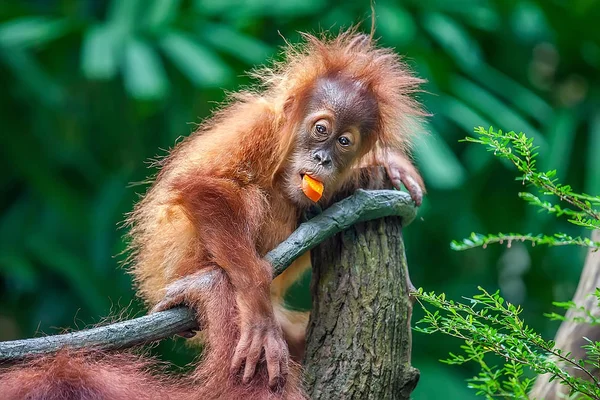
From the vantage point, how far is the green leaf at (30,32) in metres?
4.19

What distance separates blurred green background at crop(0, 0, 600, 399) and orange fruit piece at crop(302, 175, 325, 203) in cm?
160

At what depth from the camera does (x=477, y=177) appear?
5008mm

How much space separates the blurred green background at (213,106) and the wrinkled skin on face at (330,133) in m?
1.47

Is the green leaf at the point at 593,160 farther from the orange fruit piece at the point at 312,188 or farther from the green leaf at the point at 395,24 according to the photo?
the orange fruit piece at the point at 312,188

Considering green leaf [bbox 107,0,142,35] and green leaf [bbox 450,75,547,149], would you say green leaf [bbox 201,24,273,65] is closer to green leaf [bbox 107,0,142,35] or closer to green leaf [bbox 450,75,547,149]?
green leaf [bbox 107,0,142,35]

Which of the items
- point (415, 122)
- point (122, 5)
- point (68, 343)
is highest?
point (122, 5)

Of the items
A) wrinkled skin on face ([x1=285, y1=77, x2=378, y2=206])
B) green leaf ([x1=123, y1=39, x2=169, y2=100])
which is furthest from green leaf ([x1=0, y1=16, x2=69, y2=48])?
wrinkled skin on face ([x1=285, y1=77, x2=378, y2=206])

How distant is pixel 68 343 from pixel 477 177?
11.7ft

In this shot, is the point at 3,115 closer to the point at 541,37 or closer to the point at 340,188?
the point at 340,188

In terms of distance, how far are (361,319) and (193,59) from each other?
2.12 meters

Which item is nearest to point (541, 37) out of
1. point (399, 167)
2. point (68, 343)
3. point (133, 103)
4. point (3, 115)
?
point (133, 103)

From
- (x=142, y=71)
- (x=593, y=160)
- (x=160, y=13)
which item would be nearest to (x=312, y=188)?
(x=142, y=71)

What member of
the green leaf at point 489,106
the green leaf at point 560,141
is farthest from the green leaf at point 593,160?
the green leaf at point 489,106

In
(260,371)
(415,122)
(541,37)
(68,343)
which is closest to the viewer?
(68,343)
